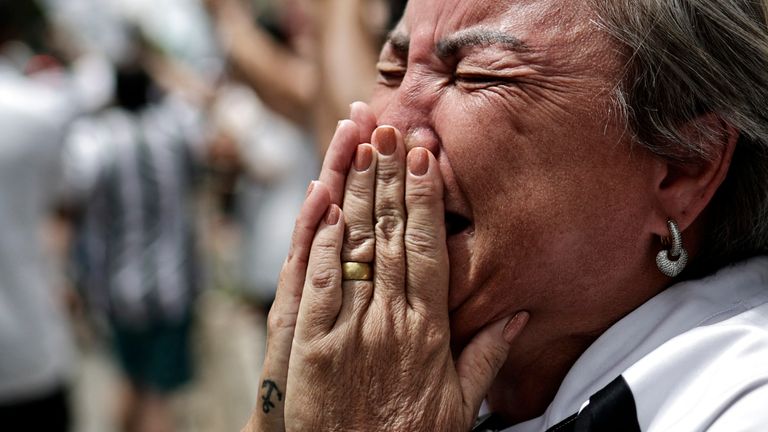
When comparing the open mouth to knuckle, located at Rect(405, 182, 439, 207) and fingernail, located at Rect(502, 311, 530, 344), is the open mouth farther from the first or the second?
fingernail, located at Rect(502, 311, 530, 344)

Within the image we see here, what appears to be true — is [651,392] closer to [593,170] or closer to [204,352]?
[593,170]

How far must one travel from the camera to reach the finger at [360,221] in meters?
1.87

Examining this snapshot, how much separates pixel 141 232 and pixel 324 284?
15.3ft

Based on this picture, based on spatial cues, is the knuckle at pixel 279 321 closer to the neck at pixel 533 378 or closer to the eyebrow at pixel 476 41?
the neck at pixel 533 378

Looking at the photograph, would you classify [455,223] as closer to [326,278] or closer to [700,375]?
[326,278]

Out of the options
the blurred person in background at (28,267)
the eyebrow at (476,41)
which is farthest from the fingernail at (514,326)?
the blurred person in background at (28,267)

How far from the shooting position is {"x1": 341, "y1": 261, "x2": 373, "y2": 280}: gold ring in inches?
73.7

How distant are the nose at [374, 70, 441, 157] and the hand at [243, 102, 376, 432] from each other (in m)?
0.05

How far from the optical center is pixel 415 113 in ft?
6.28

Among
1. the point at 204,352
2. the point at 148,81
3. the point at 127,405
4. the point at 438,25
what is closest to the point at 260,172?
the point at 148,81

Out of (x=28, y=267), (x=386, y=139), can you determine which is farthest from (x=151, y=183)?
(x=386, y=139)

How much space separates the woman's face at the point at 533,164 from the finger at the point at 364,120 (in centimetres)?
6

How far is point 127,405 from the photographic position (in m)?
6.57

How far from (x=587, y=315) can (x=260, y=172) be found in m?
4.89
